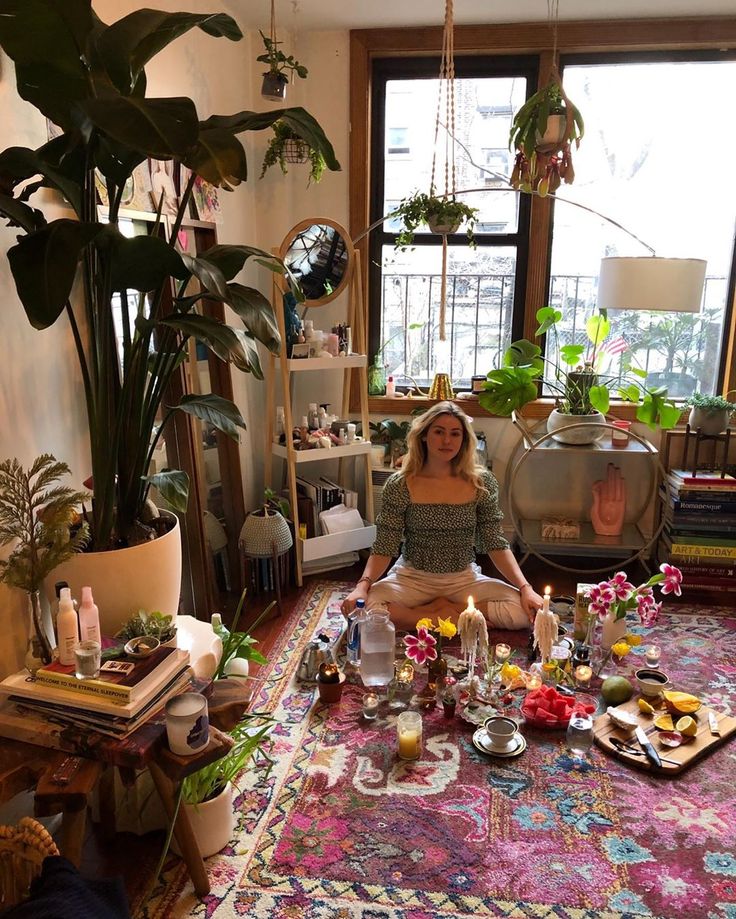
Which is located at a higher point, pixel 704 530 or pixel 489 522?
pixel 489 522

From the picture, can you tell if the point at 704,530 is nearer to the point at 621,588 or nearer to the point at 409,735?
the point at 621,588

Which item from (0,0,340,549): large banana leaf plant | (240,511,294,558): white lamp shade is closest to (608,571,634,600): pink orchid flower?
(240,511,294,558): white lamp shade

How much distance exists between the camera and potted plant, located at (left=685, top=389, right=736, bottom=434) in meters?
3.37

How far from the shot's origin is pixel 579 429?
11.1ft

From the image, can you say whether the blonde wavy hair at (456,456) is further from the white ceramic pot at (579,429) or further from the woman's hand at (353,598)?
the white ceramic pot at (579,429)

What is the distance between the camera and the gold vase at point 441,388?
363cm

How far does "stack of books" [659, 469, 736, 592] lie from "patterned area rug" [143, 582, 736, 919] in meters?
1.22

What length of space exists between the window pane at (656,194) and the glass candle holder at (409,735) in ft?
7.91

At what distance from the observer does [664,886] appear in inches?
68.7

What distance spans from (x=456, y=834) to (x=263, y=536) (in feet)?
4.84

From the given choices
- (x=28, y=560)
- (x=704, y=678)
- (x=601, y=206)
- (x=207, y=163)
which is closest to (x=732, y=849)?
(x=704, y=678)

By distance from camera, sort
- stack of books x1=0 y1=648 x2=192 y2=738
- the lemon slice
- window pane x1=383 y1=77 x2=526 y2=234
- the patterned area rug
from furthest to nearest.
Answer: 1. window pane x1=383 y1=77 x2=526 y2=234
2. the lemon slice
3. the patterned area rug
4. stack of books x1=0 y1=648 x2=192 y2=738

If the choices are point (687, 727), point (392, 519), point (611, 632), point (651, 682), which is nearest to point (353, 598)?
point (392, 519)

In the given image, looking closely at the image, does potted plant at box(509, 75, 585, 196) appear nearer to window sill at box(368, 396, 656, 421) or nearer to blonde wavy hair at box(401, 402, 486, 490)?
blonde wavy hair at box(401, 402, 486, 490)
